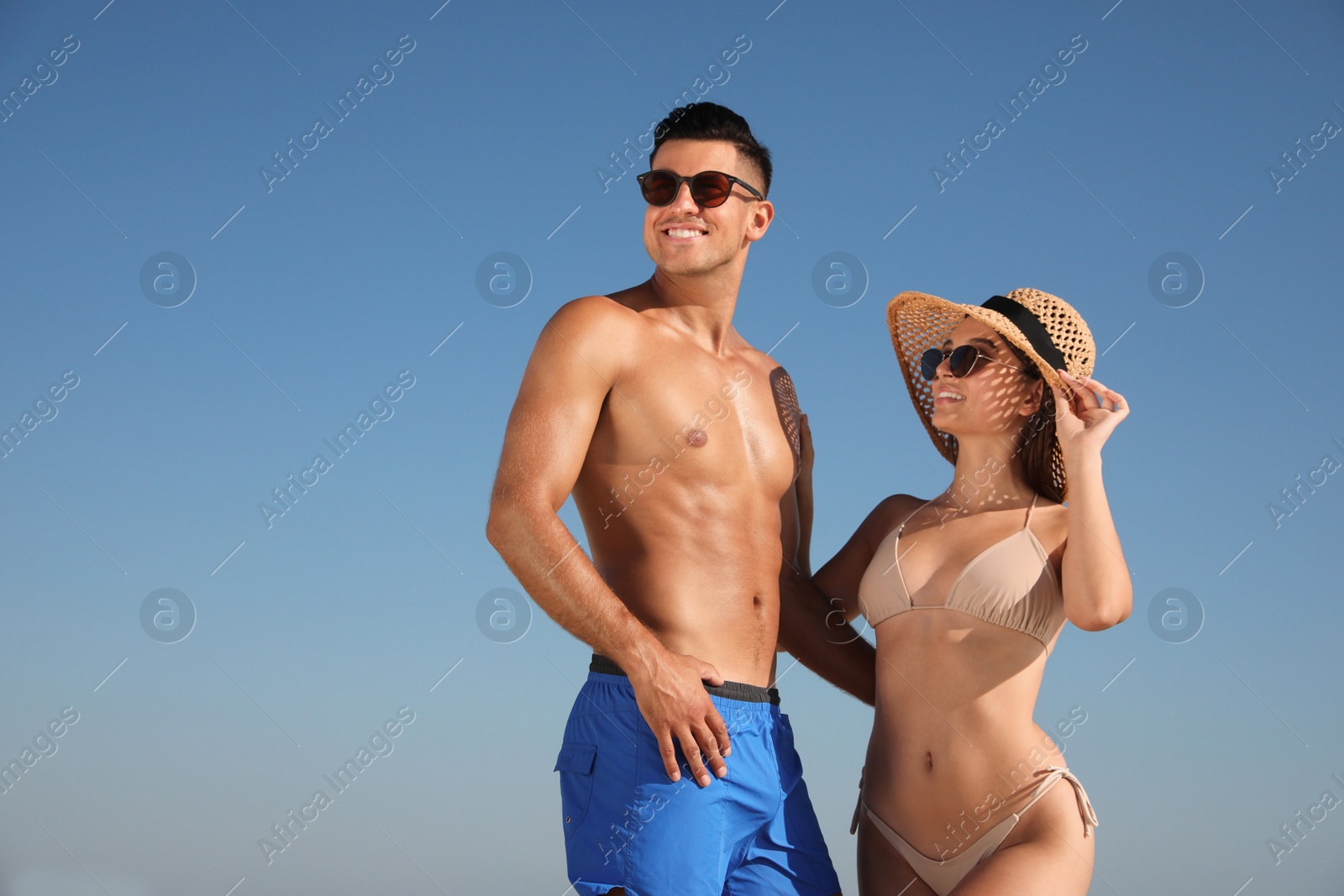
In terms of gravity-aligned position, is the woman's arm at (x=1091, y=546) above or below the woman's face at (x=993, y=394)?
below

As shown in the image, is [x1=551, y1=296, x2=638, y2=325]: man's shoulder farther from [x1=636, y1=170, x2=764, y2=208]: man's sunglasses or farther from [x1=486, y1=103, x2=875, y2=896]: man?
[x1=636, y1=170, x2=764, y2=208]: man's sunglasses

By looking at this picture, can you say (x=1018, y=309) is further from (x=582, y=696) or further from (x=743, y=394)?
(x=582, y=696)

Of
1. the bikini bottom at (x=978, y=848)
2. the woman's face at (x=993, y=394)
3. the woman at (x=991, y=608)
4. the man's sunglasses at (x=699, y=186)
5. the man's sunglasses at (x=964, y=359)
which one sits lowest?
the bikini bottom at (x=978, y=848)

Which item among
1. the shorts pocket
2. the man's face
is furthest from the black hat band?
the shorts pocket

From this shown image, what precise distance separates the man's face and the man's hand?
6.05ft

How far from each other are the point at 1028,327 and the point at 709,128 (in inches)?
66.7

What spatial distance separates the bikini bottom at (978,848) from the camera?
14.1 ft

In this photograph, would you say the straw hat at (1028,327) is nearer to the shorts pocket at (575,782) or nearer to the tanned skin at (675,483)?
the tanned skin at (675,483)

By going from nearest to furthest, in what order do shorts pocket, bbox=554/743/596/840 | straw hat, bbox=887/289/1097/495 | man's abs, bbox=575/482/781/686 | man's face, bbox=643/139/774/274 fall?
shorts pocket, bbox=554/743/596/840, man's abs, bbox=575/482/781/686, straw hat, bbox=887/289/1097/495, man's face, bbox=643/139/774/274

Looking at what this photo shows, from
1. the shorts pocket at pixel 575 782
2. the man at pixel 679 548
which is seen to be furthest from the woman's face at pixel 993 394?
the shorts pocket at pixel 575 782

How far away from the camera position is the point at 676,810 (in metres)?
4.28

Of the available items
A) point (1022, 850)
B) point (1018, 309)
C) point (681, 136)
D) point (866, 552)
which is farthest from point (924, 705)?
point (681, 136)

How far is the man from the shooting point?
13.8ft

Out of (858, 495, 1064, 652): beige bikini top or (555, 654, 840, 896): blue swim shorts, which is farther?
(858, 495, 1064, 652): beige bikini top
